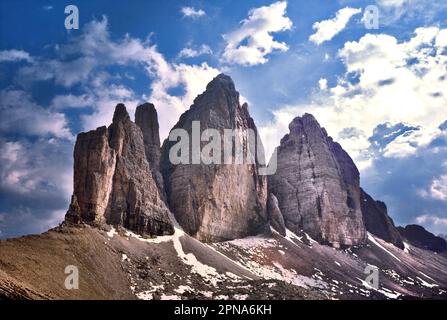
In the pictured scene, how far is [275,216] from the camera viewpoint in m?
122

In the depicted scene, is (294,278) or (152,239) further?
(294,278)

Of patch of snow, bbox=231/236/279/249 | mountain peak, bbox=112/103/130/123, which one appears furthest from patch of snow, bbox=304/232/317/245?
mountain peak, bbox=112/103/130/123

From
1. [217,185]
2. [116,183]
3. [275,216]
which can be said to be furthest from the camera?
[275,216]

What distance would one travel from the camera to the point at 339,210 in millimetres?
138375

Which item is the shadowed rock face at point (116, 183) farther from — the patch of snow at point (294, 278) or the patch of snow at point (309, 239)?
the patch of snow at point (309, 239)

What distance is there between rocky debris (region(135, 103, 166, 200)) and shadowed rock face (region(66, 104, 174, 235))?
17.3 m

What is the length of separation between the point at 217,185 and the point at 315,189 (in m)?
45.4

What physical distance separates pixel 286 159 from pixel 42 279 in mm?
110488

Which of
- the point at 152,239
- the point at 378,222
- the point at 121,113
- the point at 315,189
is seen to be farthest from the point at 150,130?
the point at 378,222

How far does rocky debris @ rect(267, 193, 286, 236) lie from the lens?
118375 millimetres

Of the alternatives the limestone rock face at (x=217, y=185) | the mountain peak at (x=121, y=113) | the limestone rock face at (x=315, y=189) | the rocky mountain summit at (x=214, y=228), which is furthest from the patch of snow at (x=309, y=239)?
the mountain peak at (x=121, y=113)

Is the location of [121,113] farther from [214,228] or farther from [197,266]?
[214,228]
